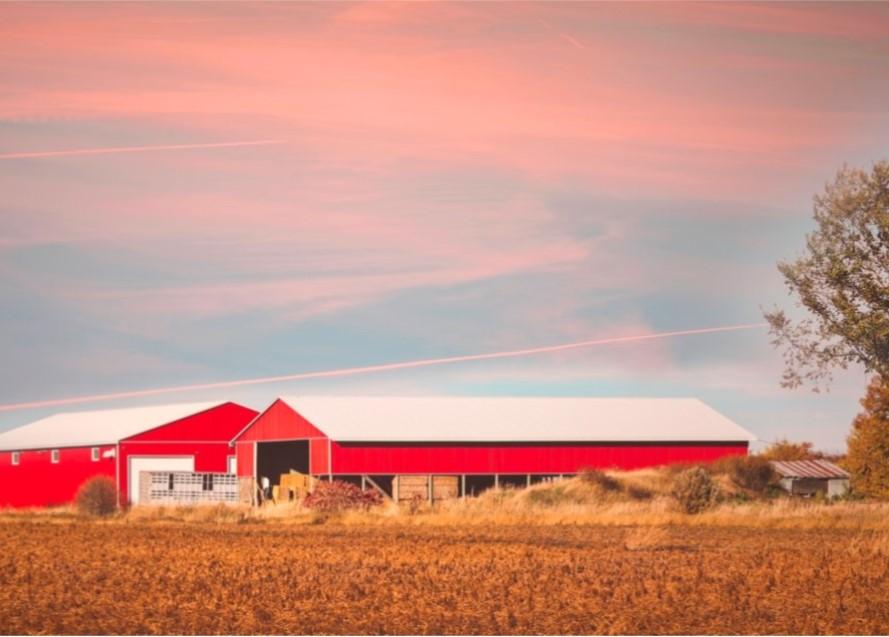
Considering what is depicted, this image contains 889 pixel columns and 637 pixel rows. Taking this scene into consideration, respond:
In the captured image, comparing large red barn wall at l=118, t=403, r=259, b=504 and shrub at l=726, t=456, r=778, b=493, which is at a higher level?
large red barn wall at l=118, t=403, r=259, b=504

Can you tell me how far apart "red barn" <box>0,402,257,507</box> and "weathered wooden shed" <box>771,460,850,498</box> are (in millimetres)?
22616

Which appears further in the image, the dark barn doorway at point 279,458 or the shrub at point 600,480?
the dark barn doorway at point 279,458

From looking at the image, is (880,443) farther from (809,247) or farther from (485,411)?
(485,411)

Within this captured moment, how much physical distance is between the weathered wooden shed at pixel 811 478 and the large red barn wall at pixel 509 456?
2049mm

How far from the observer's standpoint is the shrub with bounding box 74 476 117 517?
4828 centimetres

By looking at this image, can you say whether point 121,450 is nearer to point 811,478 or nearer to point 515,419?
point 515,419

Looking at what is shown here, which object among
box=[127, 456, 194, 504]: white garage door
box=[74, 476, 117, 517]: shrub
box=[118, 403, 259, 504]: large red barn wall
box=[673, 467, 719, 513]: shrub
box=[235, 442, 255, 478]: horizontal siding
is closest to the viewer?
box=[673, 467, 719, 513]: shrub

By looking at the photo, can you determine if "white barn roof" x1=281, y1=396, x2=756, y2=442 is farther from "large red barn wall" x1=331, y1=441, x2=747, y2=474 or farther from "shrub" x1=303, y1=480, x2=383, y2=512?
"shrub" x1=303, y1=480, x2=383, y2=512

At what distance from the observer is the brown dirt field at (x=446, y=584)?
17734mm

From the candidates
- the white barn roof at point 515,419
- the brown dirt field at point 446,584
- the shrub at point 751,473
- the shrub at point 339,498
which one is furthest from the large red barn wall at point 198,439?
the brown dirt field at point 446,584

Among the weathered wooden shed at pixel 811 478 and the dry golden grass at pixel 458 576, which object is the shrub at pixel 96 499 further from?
the weathered wooden shed at pixel 811 478

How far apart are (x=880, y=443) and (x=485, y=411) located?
15659 millimetres

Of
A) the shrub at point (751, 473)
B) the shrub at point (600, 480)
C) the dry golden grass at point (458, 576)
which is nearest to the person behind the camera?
the dry golden grass at point (458, 576)

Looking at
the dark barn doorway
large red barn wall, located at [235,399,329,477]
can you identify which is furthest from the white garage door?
the dark barn doorway
